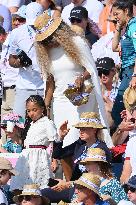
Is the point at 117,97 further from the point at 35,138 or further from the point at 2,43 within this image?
the point at 2,43

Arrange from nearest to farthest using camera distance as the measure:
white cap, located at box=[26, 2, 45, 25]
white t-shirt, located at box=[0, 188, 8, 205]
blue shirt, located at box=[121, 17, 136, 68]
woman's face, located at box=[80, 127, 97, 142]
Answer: white t-shirt, located at box=[0, 188, 8, 205] < woman's face, located at box=[80, 127, 97, 142] < blue shirt, located at box=[121, 17, 136, 68] < white cap, located at box=[26, 2, 45, 25]

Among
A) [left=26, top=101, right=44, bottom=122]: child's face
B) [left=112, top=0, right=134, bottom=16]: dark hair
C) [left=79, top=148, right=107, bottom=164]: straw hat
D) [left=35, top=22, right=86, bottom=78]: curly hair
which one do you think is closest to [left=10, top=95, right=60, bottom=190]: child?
[left=26, top=101, right=44, bottom=122]: child's face

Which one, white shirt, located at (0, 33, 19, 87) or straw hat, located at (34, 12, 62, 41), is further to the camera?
white shirt, located at (0, 33, 19, 87)

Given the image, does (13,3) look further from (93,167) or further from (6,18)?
(93,167)

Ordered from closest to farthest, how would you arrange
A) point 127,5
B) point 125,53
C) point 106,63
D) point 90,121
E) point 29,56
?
point 90,121
point 125,53
point 127,5
point 106,63
point 29,56

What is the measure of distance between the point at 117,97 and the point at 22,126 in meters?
1.24

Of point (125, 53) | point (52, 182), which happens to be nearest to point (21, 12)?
point (125, 53)

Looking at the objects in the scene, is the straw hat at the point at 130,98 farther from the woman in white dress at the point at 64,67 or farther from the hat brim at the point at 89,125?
the woman in white dress at the point at 64,67

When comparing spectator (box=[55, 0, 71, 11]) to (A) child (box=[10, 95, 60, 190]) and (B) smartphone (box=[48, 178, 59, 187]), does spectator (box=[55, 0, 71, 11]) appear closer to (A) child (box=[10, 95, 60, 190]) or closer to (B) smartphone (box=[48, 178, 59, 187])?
(A) child (box=[10, 95, 60, 190])

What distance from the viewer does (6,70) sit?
1488 cm

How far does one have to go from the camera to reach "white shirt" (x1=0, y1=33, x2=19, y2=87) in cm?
1477

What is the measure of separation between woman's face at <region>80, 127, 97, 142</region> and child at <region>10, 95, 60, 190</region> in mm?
625

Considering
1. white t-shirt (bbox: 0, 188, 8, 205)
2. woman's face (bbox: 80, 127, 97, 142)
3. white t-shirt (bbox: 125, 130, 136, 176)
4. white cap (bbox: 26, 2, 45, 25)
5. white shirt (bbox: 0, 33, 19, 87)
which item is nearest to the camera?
white t-shirt (bbox: 125, 130, 136, 176)

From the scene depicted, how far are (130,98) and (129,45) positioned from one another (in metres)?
0.99
